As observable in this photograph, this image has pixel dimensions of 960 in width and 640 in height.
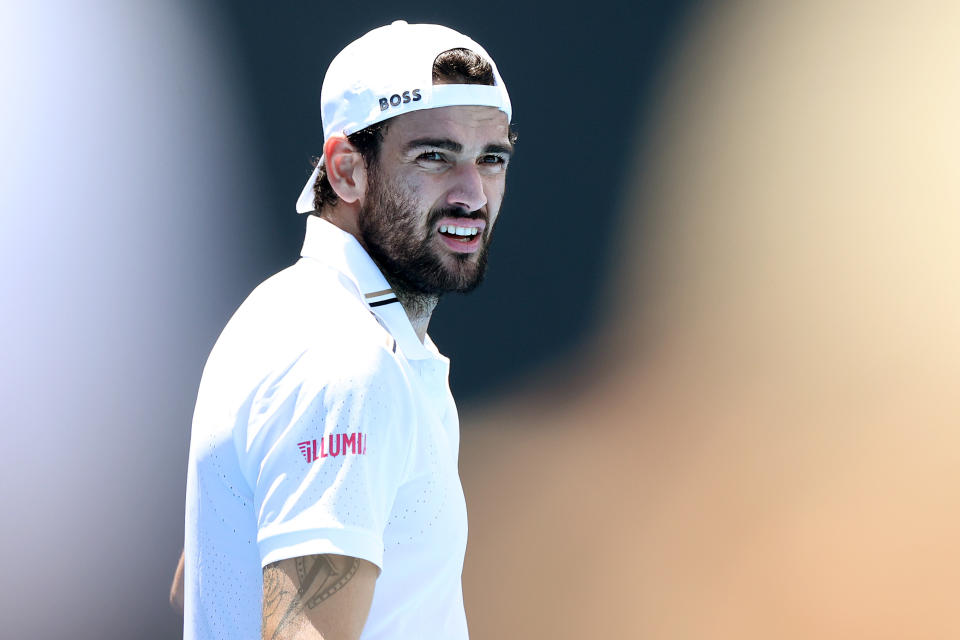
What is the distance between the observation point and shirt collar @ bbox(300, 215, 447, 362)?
0.97 meters

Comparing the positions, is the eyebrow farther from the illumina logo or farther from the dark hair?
the illumina logo

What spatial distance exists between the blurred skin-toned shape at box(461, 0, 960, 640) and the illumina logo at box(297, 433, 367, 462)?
129cm

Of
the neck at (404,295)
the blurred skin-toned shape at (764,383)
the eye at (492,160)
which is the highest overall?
the eye at (492,160)

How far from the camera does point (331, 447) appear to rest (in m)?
0.72

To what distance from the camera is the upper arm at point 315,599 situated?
2.28 ft

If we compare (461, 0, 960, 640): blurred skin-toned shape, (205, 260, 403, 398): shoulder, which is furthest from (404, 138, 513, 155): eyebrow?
(461, 0, 960, 640): blurred skin-toned shape

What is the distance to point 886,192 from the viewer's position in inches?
75.9

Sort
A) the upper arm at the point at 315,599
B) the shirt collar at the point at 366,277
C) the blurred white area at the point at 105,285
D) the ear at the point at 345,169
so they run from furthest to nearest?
the blurred white area at the point at 105,285 < the ear at the point at 345,169 < the shirt collar at the point at 366,277 < the upper arm at the point at 315,599

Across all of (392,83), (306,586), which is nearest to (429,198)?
(392,83)

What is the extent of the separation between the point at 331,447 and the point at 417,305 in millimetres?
399

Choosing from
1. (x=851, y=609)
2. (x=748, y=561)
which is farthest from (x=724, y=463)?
(x=851, y=609)

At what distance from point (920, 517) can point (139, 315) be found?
→ 162cm

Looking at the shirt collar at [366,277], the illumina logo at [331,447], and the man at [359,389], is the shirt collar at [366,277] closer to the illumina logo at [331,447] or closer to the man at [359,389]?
the man at [359,389]

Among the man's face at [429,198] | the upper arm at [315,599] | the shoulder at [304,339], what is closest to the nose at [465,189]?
the man's face at [429,198]
